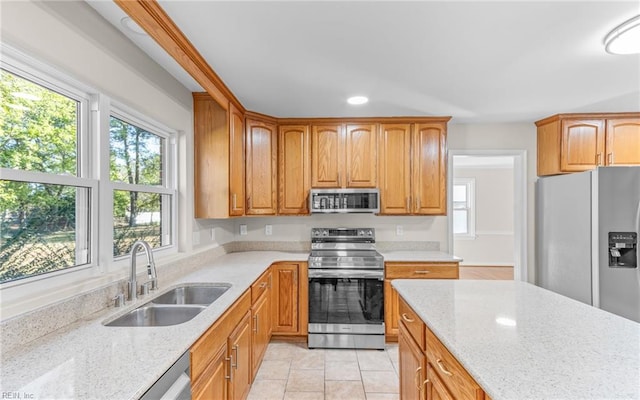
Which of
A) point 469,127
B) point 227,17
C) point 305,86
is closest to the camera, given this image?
point 227,17

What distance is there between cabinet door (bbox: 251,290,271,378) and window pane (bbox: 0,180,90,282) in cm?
122

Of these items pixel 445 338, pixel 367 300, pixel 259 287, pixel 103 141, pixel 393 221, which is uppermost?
pixel 103 141

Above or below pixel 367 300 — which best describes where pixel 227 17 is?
above

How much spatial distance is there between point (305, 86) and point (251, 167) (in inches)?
44.9

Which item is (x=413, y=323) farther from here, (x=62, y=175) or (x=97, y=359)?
(x=62, y=175)

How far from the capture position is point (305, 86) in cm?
254

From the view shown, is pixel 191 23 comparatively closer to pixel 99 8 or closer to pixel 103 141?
pixel 99 8

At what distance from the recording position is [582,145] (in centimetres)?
331

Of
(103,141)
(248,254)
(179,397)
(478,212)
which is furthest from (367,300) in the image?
(478,212)

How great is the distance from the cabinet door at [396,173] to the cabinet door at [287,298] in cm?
120

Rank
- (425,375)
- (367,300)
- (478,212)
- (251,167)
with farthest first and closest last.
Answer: (478,212) → (251,167) → (367,300) → (425,375)

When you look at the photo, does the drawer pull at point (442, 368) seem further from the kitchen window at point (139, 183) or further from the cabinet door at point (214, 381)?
the kitchen window at point (139, 183)

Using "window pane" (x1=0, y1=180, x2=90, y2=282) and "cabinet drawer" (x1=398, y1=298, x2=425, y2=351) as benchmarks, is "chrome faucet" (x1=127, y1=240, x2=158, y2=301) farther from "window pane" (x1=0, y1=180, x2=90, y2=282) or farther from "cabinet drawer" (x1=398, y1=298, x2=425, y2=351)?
"cabinet drawer" (x1=398, y1=298, x2=425, y2=351)

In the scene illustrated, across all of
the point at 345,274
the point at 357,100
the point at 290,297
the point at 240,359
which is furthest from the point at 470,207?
the point at 240,359
